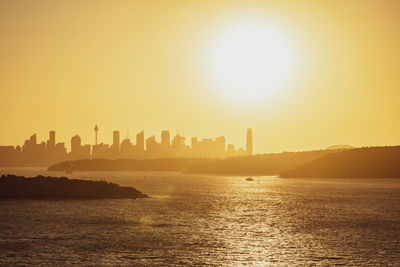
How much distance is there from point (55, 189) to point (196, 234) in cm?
6610

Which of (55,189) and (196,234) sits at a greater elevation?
(55,189)

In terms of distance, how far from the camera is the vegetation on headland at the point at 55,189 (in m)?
115

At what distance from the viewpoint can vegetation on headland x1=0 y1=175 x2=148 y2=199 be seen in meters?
115

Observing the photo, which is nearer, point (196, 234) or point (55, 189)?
point (196, 234)

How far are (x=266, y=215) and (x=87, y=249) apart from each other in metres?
41.0

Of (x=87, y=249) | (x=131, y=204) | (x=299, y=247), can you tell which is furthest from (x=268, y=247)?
(x=131, y=204)

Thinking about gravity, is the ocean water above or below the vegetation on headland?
below

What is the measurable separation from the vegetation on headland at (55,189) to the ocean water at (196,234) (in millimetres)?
17081

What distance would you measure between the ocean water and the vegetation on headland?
17.1 m

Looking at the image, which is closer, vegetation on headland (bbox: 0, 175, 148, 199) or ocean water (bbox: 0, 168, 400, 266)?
ocean water (bbox: 0, 168, 400, 266)

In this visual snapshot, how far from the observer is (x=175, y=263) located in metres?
43.8

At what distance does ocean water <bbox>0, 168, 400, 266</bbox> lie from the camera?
46.3 meters

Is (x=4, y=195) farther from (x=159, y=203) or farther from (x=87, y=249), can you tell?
(x=87, y=249)

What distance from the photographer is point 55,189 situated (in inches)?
4638
